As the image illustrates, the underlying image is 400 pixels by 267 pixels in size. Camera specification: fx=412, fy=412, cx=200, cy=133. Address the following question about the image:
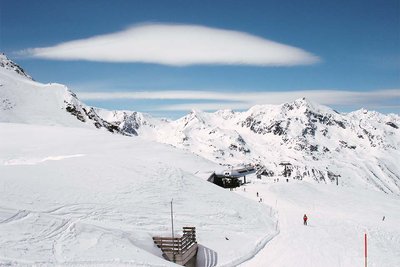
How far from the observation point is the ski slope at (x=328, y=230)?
1096 inches

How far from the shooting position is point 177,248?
2430 cm

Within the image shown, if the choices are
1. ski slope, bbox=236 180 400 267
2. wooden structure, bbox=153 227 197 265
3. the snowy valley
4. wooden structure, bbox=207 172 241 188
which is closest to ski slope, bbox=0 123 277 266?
the snowy valley

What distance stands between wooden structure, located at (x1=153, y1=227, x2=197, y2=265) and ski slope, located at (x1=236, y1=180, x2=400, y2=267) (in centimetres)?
348

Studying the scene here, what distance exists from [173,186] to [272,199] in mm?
23609

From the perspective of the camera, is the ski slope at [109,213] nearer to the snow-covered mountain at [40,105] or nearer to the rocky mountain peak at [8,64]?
the snow-covered mountain at [40,105]

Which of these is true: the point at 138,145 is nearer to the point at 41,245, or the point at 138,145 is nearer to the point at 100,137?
the point at 100,137

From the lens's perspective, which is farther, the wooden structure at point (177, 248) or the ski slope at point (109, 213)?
the wooden structure at point (177, 248)

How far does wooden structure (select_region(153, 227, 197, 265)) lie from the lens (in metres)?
24.0

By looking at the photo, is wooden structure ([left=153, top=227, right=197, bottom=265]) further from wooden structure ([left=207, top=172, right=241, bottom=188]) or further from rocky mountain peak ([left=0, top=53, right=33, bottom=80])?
rocky mountain peak ([left=0, top=53, right=33, bottom=80])

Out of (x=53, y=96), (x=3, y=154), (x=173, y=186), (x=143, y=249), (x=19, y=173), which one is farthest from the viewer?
(x=53, y=96)

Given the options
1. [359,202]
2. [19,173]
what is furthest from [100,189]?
[359,202]

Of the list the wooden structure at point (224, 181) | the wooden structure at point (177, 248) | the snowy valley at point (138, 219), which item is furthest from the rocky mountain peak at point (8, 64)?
the wooden structure at point (177, 248)

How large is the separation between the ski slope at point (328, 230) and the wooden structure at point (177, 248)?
11.4 feet

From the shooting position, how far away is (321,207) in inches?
2201
